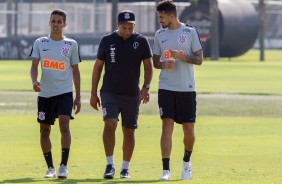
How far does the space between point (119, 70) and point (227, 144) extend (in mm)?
5690

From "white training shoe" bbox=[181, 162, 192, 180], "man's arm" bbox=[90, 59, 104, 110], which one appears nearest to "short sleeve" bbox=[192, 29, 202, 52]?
"man's arm" bbox=[90, 59, 104, 110]

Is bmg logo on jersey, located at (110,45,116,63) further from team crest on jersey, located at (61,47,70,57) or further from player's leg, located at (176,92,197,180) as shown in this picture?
player's leg, located at (176,92,197,180)

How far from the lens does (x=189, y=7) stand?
7225 cm

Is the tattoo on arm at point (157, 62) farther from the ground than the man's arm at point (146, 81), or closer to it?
farther from the ground

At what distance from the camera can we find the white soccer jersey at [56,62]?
46.0ft

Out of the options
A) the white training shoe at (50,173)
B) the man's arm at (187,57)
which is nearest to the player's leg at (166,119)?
the man's arm at (187,57)

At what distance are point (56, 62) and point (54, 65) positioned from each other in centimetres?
4

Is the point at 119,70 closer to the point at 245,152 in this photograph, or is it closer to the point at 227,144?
the point at 245,152

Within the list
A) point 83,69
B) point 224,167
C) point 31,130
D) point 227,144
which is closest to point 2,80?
point 83,69

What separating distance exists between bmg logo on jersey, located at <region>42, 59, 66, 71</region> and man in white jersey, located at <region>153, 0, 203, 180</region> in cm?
110

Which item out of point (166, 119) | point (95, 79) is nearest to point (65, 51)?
point (95, 79)

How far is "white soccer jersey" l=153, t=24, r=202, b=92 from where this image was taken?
45.1ft

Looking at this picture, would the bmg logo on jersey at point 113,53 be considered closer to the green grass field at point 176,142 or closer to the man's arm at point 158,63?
the man's arm at point 158,63

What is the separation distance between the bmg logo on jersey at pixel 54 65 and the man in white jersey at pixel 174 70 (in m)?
1.10
